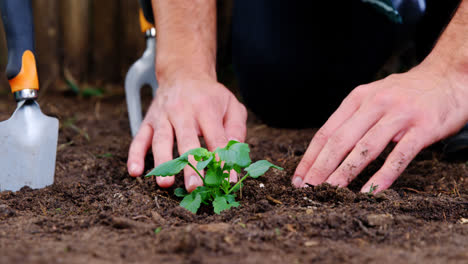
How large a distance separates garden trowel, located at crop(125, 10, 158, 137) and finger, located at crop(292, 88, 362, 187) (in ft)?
2.79

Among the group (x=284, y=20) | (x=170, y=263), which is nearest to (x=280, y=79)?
(x=284, y=20)

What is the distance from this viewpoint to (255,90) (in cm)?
221

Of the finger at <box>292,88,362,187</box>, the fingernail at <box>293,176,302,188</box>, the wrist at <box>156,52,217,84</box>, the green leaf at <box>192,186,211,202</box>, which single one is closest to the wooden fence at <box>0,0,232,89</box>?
the wrist at <box>156,52,217,84</box>

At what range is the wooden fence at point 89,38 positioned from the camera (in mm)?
2975

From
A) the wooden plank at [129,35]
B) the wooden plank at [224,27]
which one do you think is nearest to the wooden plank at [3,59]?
the wooden plank at [129,35]

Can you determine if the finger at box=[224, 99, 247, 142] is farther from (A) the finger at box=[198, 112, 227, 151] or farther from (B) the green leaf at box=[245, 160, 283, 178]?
(B) the green leaf at box=[245, 160, 283, 178]

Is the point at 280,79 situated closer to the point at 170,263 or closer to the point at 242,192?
the point at 242,192

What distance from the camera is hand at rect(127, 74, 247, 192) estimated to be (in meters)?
1.35

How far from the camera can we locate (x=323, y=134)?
1.30 metres

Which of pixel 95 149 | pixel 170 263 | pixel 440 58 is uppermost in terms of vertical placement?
pixel 440 58

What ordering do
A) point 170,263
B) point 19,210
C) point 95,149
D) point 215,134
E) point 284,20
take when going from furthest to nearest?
point 284,20
point 95,149
point 215,134
point 19,210
point 170,263

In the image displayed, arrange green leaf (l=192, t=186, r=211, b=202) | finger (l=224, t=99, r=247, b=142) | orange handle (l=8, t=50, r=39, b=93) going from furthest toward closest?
finger (l=224, t=99, r=247, b=142), orange handle (l=8, t=50, r=39, b=93), green leaf (l=192, t=186, r=211, b=202)

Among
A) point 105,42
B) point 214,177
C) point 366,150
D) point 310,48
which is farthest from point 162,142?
point 105,42

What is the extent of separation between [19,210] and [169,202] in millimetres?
388
